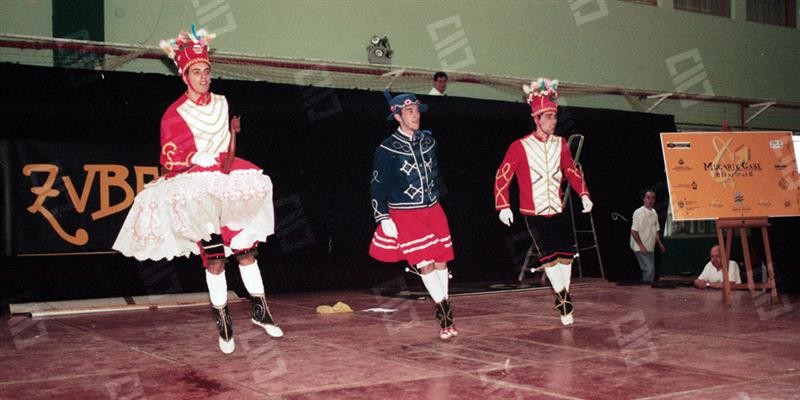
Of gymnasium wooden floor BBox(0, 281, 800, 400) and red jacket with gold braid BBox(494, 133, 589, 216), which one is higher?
red jacket with gold braid BBox(494, 133, 589, 216)

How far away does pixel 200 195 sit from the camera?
13.5 feet

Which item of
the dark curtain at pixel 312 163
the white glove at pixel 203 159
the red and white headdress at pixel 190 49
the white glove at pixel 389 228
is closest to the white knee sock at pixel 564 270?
the white glove at pixel 389 228

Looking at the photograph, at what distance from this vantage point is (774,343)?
4547mm

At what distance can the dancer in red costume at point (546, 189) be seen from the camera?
5340mm

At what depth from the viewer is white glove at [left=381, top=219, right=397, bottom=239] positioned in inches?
191

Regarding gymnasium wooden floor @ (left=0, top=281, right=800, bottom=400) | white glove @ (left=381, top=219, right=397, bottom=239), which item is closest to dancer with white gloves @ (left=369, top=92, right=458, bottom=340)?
white glove @ (left=381, top=219, right=397, bottom=239)

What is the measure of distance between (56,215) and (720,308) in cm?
562

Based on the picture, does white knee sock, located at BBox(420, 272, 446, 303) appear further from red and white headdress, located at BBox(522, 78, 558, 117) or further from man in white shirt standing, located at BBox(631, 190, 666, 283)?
man in white shirt standing, located at BBox(631, 190, 666, 283)

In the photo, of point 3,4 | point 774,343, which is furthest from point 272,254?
point 774,343

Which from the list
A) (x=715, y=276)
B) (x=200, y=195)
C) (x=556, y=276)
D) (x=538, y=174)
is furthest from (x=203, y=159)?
(x=715, y=276)

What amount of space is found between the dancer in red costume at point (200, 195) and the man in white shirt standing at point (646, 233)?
654 centimetres

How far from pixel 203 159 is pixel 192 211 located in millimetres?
285

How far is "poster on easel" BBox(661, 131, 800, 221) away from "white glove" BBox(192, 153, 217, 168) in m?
4.13

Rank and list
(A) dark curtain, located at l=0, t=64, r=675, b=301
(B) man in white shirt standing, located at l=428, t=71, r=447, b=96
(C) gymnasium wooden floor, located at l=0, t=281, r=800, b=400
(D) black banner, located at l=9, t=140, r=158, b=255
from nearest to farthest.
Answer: (C) gymnasium wooden floor, located at l=0, t=281, r=800, b=400 < (D) black banner, located at l=9, t=140, r=158, b=255 < (A) dark curtain, located at l=0, t=64, r=675, b=301 < (B) man in white shirt standing, located at l=428, t=71, r=447, b=96
